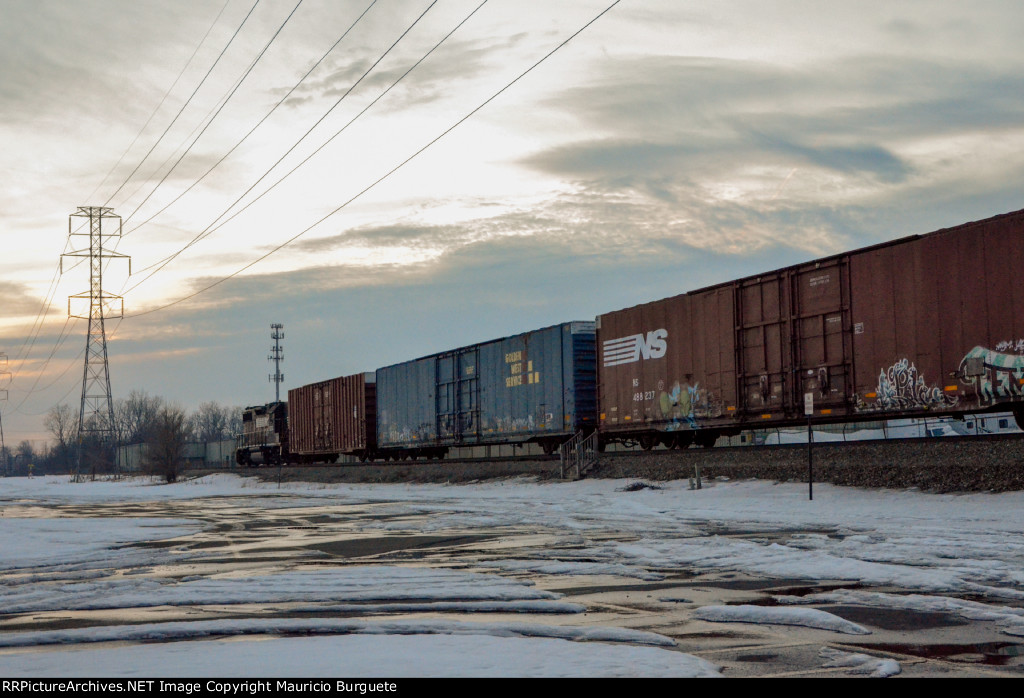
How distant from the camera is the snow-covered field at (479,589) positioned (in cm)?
550

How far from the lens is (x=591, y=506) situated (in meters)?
21.5

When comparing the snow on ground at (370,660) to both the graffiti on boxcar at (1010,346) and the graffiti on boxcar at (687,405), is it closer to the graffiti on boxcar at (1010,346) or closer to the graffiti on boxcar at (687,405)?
the graffiti on boxcar at (1010,346)

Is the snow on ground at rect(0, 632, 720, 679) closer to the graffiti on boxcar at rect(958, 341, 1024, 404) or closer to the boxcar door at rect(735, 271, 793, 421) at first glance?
the graffiti on boxcar at rect(958, 341, 1024, 404)

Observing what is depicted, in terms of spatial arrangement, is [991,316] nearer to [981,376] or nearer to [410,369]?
[981,376]

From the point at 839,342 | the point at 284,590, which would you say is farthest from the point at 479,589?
the point at 839,342

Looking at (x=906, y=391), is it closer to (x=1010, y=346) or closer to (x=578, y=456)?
(x=1010, y=346)

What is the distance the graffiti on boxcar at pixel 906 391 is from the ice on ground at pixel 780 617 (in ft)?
41.3

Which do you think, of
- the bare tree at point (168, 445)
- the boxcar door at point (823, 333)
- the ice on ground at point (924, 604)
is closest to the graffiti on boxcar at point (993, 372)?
the boxcar door at point (823, 333)

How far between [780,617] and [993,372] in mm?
12459

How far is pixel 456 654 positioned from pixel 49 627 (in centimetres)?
359

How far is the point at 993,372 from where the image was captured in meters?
17.2
